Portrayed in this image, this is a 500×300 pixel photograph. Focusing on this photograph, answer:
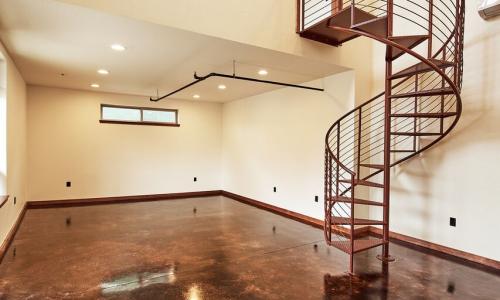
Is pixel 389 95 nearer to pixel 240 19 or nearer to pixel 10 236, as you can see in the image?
pixel 240 19

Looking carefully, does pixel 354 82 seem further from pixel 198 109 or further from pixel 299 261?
pixel 198 109

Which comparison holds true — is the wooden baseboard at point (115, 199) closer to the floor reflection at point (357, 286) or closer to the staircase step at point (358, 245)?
the staircase step at point (358, 245)

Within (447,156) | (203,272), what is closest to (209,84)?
(203,272)

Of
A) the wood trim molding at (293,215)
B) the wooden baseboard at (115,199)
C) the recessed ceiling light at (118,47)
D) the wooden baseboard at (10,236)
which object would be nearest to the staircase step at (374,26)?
the recessed ceiling light at (118,47)

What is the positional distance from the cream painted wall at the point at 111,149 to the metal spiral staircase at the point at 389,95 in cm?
411

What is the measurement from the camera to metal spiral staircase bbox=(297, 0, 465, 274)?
3.12 meters

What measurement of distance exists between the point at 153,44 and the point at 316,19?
2068 millimetres

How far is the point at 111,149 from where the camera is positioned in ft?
22.6

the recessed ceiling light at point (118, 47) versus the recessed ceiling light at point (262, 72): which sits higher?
the recessed ceiling light at point (118, 47)

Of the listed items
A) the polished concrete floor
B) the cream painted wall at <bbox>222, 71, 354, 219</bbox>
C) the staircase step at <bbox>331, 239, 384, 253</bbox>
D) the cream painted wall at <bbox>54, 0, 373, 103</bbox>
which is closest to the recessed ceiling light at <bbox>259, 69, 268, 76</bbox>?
the cream painted wall at <bbox>54, 0, 373, 103</bbox>

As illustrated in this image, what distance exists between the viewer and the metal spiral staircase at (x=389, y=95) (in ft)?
10.2

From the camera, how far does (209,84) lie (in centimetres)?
577

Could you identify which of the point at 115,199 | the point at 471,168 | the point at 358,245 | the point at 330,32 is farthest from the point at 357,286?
the point at 115,199

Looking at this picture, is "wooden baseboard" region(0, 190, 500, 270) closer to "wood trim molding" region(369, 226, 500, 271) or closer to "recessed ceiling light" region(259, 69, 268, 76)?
"wood trim molding" region(369, 226, 500, 271)
